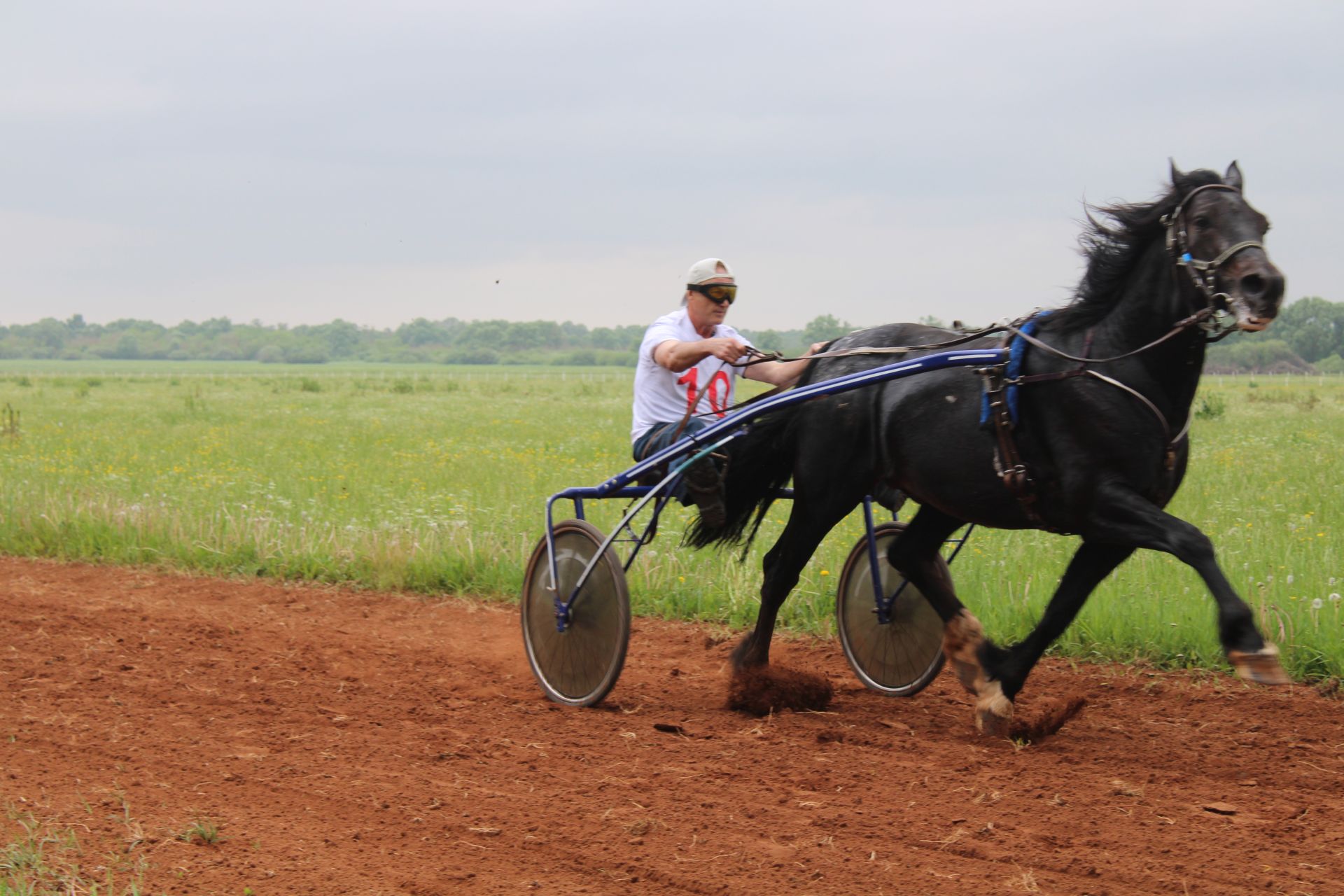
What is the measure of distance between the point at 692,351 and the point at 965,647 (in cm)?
179

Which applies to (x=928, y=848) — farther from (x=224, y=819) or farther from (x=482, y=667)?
(x=482, y=667)

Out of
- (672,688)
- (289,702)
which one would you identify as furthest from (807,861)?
(289,702)

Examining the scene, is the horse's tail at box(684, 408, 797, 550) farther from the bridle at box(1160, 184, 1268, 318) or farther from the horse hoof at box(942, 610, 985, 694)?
the bridle at box(1160, 184, 1268, 318)

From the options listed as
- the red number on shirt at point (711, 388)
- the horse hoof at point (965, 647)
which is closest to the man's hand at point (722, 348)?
the red number on shirt at point (711, 388)

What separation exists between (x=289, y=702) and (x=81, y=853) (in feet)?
6.88

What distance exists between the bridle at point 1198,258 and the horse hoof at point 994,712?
5.92 ft

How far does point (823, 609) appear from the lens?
7.65 meters

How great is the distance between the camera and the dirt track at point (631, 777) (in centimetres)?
357

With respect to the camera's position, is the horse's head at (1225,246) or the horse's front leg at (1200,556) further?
the horse's head at (1225,246)

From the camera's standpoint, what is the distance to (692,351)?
562cm

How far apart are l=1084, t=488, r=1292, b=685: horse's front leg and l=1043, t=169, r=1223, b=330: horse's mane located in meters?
0.82

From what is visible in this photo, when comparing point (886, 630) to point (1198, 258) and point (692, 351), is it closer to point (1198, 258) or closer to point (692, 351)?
point (692, 351)

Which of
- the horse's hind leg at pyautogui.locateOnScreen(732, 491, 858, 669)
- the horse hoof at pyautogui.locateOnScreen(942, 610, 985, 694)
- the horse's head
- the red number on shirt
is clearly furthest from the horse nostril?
the red number on shirt

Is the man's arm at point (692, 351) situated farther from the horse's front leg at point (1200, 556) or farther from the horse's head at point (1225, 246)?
the horse's head at point (1225, 246)
